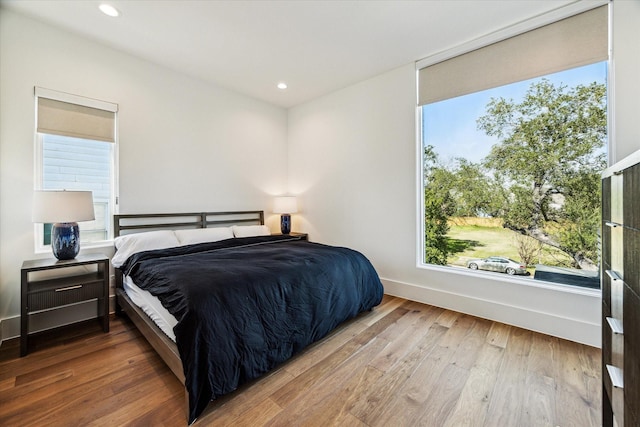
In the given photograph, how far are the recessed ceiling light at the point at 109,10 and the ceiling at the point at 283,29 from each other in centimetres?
4

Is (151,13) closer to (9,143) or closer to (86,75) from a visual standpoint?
(86,75)

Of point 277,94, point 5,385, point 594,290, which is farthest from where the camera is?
point 277,94

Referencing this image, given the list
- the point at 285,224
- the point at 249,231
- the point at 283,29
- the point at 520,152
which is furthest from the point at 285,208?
the point at 520,152

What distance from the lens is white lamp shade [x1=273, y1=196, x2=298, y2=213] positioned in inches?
171

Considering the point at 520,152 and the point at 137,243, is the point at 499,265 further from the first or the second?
the point at 137,243

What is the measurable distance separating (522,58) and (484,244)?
73.4 inches

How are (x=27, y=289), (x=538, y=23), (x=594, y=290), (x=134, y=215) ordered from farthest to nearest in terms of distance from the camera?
1. (x=134, y=215)
2. (x=538, y=23)
3. (x=594, y=290)
4. (x=27, y=289)

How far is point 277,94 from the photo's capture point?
4.15 m

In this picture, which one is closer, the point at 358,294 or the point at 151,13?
the point at 151,13

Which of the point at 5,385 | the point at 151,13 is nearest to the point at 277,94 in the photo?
the point at 151,13

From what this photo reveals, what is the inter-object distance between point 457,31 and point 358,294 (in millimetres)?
2786

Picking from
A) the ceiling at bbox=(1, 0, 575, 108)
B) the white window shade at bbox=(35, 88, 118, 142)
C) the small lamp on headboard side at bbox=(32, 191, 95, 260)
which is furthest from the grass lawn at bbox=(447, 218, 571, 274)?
the white window shade at bbox=(35, 88, 118, 142)

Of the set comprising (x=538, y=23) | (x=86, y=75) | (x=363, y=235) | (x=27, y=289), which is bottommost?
(x=27, y=289)

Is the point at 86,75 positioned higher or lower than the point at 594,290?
higher
